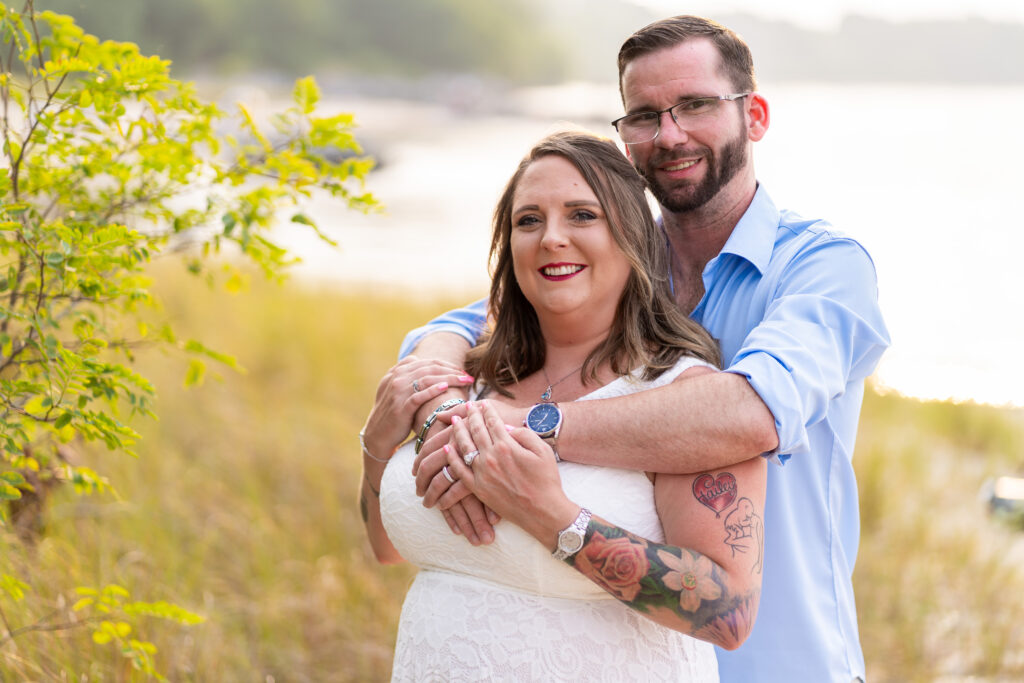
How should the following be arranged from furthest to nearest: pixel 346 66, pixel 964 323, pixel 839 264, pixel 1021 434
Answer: pixel 346 66
pixel 964 323
pixel 1021 434
pixel 839 264

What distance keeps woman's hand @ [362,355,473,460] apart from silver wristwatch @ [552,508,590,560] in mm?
572

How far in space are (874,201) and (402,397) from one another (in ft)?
99.0

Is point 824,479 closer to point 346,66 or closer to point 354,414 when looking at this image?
point 354,414

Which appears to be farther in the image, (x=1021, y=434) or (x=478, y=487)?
(x=1021, y=434)

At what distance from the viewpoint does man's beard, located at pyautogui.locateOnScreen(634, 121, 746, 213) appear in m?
2.72

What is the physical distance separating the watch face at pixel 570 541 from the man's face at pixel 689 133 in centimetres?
117

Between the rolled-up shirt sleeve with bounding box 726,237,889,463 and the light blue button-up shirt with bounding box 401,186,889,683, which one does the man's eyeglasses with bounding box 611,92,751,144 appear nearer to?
the light blue button-up shirt with bounding box 401,186,889,683

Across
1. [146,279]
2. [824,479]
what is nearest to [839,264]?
[824,479]

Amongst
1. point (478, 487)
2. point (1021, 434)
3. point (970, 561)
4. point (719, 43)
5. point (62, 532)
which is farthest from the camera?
point (1021, 434)

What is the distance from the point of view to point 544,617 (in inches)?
83.0

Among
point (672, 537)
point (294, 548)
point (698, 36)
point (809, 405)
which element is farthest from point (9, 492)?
point (294, 548)

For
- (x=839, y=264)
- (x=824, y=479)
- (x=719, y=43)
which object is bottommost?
(x=824, y=479)

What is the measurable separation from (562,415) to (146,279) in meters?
1.42

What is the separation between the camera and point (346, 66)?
196 feet
